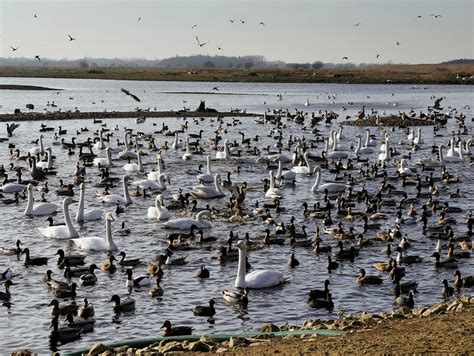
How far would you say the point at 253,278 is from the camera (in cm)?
1736

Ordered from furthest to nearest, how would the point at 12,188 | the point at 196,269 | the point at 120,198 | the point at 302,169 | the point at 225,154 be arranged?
the point at 225,154 → the point at 302,169 → the point at 12,188 → the point at 120,198 → the point at 196,269

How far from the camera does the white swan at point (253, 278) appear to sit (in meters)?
17.3

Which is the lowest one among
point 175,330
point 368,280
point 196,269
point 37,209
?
point 196,269

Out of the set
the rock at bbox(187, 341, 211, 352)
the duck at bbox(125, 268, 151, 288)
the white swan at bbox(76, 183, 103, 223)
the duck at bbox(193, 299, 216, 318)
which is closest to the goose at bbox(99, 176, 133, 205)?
the white swan at bbox(76, 183, 103, 223)

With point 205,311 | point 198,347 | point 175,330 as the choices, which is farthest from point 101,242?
point 198,347

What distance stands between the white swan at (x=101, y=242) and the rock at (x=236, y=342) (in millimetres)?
8819

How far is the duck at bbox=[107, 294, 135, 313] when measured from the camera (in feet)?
51.4

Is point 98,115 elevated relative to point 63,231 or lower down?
elevated

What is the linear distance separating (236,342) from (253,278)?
199 inches

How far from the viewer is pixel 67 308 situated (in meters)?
15.4

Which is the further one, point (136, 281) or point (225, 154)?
point (225, 154)

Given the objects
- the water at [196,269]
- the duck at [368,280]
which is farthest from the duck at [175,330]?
the duck at [368,280]

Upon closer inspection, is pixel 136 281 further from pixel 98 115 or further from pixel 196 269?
A: pixel 98 115

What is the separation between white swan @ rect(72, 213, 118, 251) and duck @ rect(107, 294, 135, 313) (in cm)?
495
